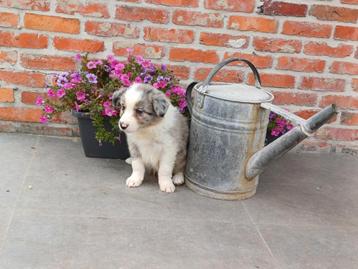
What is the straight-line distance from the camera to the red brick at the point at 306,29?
3.14 m

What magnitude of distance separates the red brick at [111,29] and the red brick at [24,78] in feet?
1.48

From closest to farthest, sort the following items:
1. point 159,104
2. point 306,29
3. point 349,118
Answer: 1. point 159,104
2. point 306,29
3. point 349,118

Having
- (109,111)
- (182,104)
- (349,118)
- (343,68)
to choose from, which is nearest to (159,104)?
(109,111)

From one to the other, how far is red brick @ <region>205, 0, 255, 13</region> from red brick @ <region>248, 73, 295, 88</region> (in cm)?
44

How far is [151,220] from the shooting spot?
2312 mm

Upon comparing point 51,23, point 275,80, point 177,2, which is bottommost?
point 275,80

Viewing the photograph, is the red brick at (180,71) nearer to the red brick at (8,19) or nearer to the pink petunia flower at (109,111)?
the pink petunia flower at (109,111)

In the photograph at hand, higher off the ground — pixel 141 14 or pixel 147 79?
pixel 141 14

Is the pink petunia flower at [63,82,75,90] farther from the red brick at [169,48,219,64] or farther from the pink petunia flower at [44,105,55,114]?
the red brick at [169,48,219,64]

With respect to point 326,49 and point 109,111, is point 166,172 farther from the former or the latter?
point 326,49

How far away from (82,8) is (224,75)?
1029mm

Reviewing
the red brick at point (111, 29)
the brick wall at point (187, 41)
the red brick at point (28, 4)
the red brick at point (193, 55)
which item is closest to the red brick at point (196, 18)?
the brick wall at point (187, 41)

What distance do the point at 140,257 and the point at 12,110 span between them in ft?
5.44

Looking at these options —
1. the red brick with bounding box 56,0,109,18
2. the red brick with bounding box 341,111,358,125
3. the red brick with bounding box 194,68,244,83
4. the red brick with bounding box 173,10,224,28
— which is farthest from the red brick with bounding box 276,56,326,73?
the red brick with bounding box 56,0,109,18
